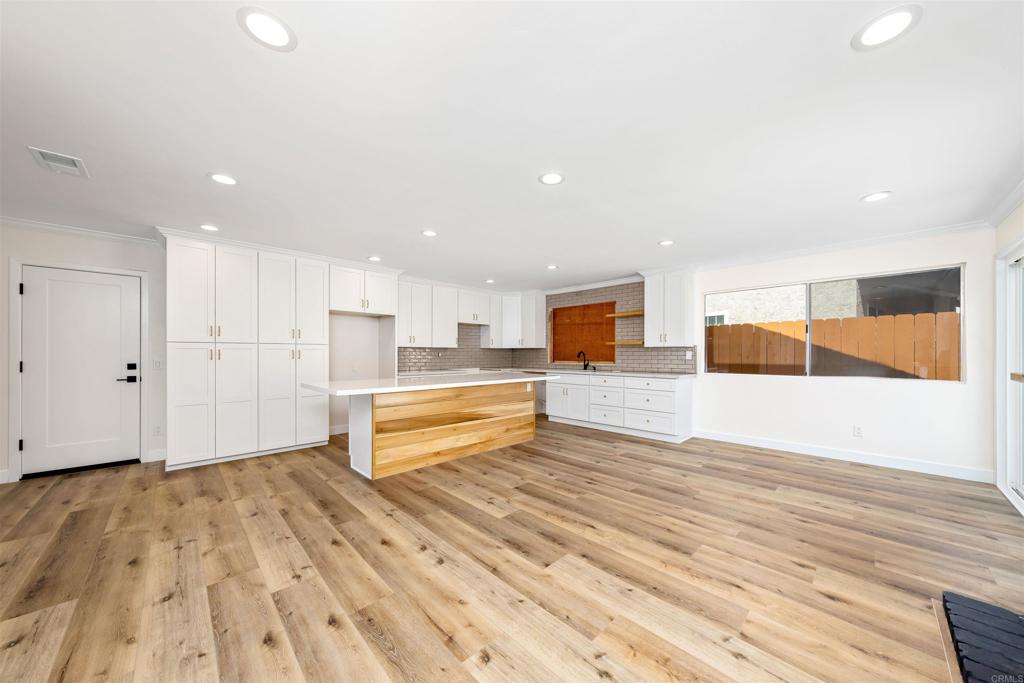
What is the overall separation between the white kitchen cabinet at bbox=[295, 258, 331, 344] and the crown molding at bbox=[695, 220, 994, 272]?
484cm

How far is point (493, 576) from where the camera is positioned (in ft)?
6.61

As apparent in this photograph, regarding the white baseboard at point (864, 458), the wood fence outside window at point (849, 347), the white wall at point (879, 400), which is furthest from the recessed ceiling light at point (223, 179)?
the white baseboard at point (864, 458)

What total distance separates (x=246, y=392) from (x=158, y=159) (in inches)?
103

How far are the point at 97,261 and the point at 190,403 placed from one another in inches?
66.8

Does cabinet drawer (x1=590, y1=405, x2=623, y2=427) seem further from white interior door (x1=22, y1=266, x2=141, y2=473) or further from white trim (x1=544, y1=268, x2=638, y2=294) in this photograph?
white interior door (x1=22, y1=266, x2=141, y2=473)

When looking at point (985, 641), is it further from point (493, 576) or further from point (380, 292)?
point (380, 292)

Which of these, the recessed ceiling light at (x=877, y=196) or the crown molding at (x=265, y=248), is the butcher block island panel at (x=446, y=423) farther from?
the recessed ceiling light at (x=877, y=196)

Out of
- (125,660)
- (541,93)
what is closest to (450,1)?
(541,93)

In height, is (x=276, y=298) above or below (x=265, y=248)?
below

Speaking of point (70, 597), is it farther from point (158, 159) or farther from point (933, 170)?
point (933, 170)

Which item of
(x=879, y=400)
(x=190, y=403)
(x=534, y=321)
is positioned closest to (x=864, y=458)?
(x=879, y=400)

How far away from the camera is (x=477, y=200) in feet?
9.65

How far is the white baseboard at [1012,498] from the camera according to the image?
2.83 metres

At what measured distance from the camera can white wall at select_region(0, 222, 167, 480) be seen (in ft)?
11.3
